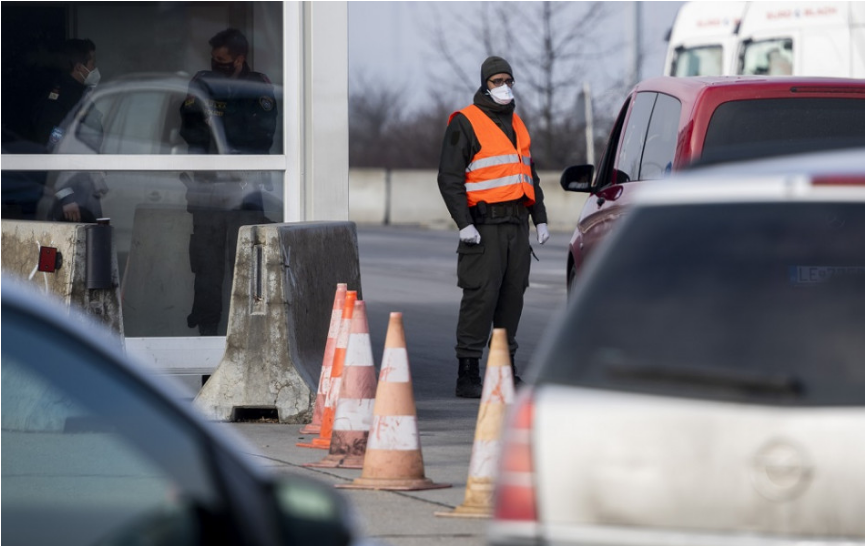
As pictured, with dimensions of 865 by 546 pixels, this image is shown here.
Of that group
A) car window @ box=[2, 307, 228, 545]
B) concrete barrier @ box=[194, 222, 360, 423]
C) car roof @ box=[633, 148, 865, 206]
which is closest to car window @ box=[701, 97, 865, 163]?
concrete barrier @ box=[194, 222, 360, 423]

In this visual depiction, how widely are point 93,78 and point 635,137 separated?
412 cm

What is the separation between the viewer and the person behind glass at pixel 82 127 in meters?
10.7

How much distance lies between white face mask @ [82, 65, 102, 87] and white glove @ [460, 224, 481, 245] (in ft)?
9.93

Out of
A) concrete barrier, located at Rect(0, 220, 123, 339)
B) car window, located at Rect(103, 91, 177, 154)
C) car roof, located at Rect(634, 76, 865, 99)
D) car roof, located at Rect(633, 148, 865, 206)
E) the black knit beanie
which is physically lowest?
concrete barrier, located at Rect(0, 220, 123, 339)

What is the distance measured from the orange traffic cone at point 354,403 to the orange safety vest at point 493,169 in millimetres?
2830

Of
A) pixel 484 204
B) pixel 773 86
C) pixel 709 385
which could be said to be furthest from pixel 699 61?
pixel 709 385

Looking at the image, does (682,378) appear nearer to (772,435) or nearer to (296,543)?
(772,435)

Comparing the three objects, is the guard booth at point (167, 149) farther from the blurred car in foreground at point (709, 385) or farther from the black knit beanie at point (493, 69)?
the blurred car in foreground at point (709, 385)

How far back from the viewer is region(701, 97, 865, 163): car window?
25.5 ft

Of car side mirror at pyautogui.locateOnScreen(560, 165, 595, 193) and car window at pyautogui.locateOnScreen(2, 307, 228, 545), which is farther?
car side mirror at pyautogui.locateOnScreen(560, 165, 595, 193)

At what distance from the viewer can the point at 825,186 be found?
3.53 metres

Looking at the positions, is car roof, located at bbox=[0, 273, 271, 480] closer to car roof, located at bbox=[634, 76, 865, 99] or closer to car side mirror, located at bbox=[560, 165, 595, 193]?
car roof, located at bbox=[634, 76, 865, 99]

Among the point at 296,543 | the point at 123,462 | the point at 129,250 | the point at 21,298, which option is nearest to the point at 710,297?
the point at 296,543

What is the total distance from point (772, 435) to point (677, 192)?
69cm
